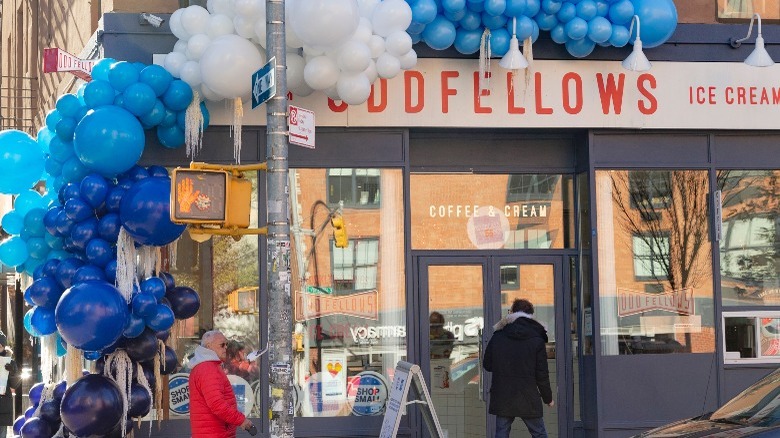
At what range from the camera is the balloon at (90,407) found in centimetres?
1002

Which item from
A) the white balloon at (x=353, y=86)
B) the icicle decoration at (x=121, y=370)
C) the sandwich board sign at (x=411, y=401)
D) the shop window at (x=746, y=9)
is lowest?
the sandwich board sign at (x=411, y=401)

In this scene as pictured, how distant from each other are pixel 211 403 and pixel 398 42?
4015 millimetres

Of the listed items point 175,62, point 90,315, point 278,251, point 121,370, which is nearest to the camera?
point 278,251

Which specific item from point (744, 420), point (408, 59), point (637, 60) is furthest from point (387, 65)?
point (744, 420)

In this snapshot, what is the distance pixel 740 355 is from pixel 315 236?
492 cm

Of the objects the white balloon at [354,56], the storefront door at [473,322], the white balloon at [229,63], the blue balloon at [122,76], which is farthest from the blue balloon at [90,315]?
the storefront door at [473,322]

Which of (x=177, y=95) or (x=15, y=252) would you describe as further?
(x=15, y=252)

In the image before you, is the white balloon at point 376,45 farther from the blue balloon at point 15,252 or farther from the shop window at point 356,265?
the blue balloon at point 15,252

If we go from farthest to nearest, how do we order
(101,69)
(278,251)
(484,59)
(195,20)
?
(484,59)
(195,20)
(101,69)
(278,251)

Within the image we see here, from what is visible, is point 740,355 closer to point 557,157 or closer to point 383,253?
point 557,157

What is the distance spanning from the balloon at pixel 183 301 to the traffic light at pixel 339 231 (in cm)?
173

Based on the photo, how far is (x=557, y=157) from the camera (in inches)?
508

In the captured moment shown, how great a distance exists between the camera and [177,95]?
10.9 meters

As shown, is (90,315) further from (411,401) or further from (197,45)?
(411,401)
